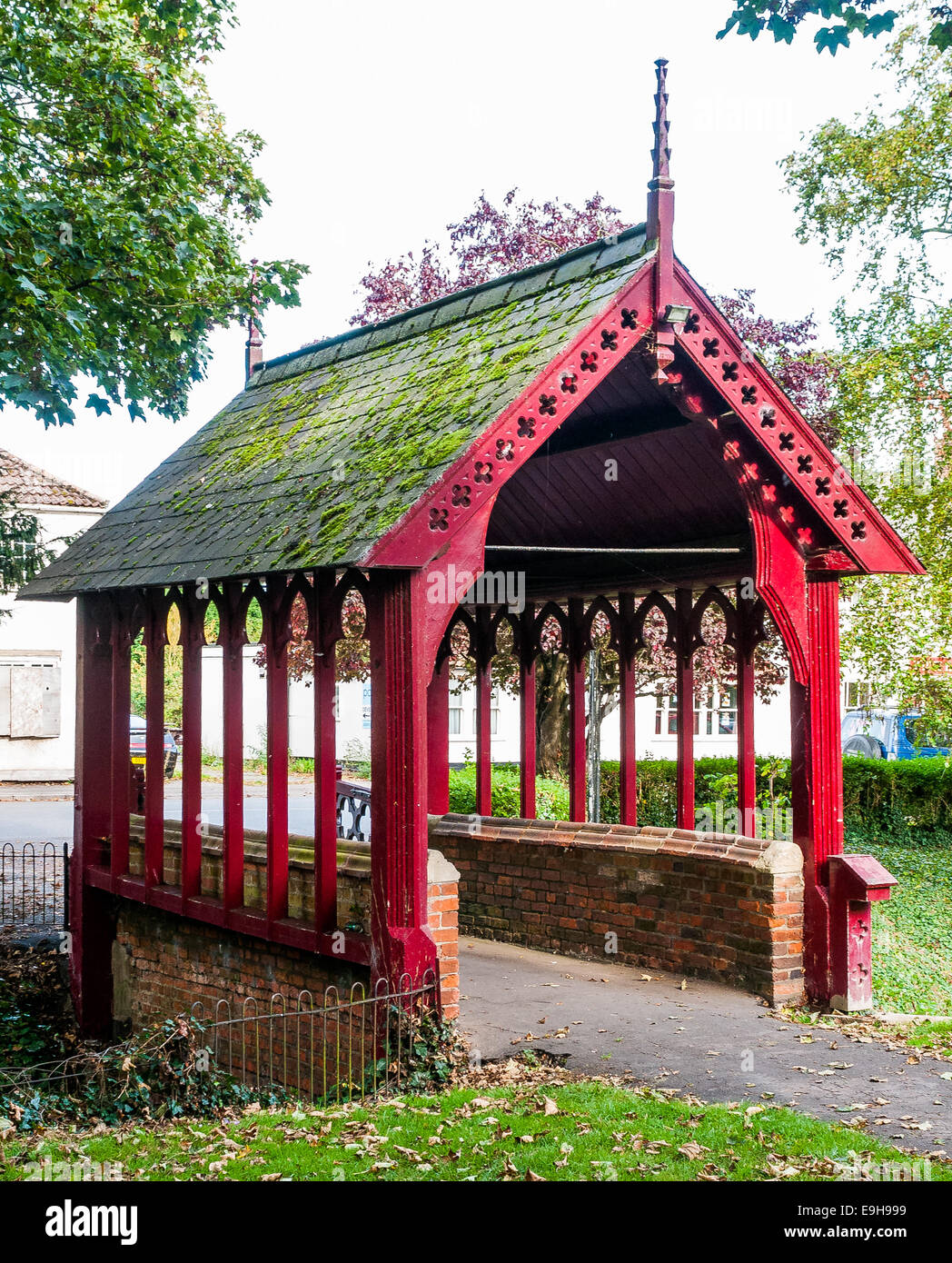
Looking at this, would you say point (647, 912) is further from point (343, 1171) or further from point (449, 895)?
point (343, 1171)

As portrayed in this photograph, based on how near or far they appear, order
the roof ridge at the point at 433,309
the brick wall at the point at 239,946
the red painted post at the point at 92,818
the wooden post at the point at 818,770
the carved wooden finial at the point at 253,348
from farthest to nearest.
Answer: the carved wooden finial at the point at 253,348
the red painted post at the point at 92,818
the wooden post at the point at 818,770
the roof ridge at the point at 433,309
the brick wall at the point at 239,946

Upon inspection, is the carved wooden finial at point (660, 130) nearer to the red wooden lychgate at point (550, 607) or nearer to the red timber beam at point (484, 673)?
the red wooden lychgate at point (550, 607)

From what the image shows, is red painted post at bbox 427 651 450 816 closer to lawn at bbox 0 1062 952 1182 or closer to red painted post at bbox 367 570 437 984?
red painted post at bbox 367 570 437 984

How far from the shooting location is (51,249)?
41.1ft

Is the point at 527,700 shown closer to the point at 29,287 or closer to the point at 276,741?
the point at 276,741

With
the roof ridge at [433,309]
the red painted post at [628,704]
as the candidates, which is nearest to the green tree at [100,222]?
the roof ridge at [433,309]

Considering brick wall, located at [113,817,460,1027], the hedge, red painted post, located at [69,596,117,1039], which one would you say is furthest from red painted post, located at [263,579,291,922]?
the hedge

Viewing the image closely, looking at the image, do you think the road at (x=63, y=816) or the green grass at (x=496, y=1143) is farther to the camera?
the road at (x=63, y=816)

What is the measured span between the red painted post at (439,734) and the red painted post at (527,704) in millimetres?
777

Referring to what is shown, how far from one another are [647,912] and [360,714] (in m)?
26.9

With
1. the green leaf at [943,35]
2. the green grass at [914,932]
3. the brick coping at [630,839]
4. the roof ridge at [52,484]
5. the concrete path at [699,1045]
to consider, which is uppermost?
the roof ridge at [52,484]

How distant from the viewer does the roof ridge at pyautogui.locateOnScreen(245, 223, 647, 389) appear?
8.55 metres

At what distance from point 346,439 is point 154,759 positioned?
342cm

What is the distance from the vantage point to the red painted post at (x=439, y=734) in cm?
1293
